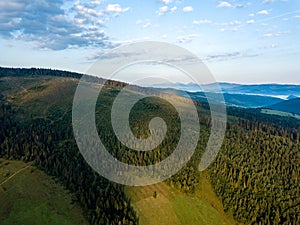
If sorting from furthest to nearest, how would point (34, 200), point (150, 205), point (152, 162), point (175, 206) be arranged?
1. point (152, 162)
2. point (175, 206)
3. point (150, 205)
4. point (34, 200)

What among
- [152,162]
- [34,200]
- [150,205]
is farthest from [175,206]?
[34,200]

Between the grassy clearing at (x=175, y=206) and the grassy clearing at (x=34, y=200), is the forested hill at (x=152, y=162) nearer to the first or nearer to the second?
the grassy clearing at (x=175, y=206)

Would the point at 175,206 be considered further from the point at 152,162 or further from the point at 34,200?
the point at 34,200

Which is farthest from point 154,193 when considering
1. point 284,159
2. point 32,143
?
point 284,159

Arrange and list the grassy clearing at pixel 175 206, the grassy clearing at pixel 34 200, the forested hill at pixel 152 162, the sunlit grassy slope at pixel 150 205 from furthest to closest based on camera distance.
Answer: the forested hill at pixel 152 162, the grassy clearing at pixel 175 206, the sunlit grassy slope at pixel 150 205, the grassy clearing at pixel 34 200

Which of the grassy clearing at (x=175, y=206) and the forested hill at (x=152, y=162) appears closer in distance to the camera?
the grassy clearing at (x=175, y=206)

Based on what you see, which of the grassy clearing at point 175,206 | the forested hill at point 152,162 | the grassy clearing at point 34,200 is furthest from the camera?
the forested hill at point 152,162

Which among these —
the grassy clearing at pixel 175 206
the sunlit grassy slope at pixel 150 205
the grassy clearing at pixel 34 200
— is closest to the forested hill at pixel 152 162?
the grassy clearing at pixel 175 206
